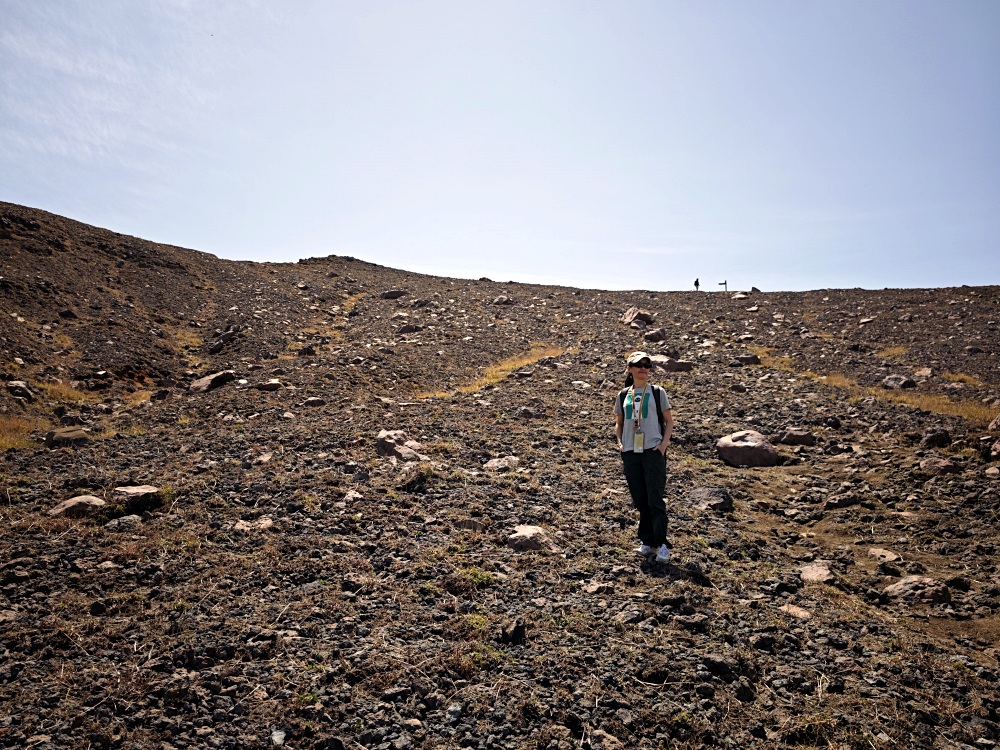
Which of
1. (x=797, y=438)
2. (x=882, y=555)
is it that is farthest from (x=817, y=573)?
(x=797, y=438)

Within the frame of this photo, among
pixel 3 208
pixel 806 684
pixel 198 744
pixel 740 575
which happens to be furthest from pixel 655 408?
pixel 3 208

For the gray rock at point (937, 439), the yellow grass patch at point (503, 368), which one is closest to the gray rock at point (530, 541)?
the yellow grass patch at point (503, 368)

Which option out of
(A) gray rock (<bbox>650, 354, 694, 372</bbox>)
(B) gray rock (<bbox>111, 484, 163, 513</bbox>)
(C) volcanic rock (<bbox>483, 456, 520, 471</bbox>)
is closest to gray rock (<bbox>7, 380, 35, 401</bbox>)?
(B) gray rock (<bbox>111, 484, 163, 513</bbox>)

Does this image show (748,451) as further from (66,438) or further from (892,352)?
(66,438)

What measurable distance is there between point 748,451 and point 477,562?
7.29m

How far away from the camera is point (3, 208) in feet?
87.1

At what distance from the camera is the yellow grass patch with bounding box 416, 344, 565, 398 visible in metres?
16.5

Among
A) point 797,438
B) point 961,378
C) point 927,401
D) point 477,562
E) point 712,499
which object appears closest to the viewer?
A: point 477,562

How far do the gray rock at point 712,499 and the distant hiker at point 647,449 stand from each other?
2.13 m

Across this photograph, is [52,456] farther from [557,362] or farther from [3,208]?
[3,208]

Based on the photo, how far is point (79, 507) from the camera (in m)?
7.12

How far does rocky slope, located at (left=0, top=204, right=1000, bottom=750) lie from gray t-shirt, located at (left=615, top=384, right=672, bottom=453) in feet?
4.78

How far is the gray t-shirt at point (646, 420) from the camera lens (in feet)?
22.0

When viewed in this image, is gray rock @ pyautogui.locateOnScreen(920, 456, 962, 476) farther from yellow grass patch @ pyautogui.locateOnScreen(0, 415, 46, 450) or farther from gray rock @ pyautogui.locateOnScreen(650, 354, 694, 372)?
yellow grass patch @ pyautogui.locateOnScreen(0, 415, 46, 450)
